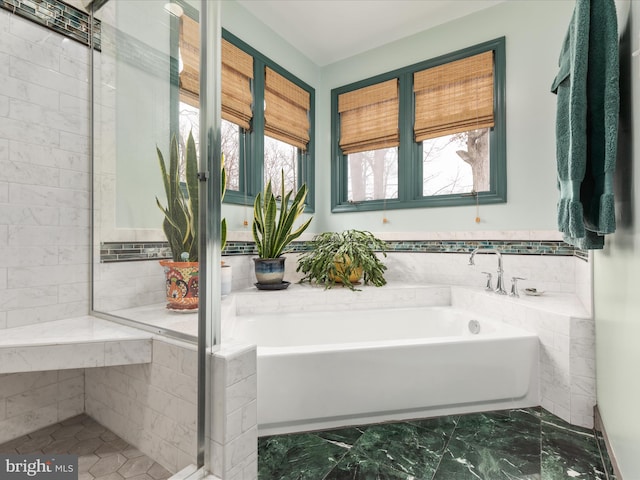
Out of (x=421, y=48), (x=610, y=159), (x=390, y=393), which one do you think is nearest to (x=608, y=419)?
(x=390, y=393)

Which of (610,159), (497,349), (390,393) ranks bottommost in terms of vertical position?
(390,393)

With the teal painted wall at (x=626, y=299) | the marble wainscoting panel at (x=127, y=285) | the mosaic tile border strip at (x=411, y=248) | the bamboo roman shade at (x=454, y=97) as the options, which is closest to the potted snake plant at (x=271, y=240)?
the mosaic tile border strip at (x=411, y=248)

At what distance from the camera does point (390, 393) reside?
4.68ft

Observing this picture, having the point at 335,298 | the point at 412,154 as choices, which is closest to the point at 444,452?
the point at 335,298

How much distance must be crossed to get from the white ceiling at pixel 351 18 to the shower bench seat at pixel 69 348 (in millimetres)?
2421

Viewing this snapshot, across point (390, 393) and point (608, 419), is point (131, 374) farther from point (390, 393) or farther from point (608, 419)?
point (608, 419)

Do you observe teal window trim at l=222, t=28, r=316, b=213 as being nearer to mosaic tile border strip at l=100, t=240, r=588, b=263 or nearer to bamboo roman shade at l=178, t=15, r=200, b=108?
mosaic tile border strip at l=100, t=240, r=588, b=263

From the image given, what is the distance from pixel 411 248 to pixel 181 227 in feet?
6.46

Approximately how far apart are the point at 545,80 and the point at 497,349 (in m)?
1.84

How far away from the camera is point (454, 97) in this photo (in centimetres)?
247

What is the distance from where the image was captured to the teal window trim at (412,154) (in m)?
2.30

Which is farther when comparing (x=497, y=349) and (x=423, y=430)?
(x=497, y=349)

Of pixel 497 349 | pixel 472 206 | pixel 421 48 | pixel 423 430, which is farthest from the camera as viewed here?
pixel 421 48

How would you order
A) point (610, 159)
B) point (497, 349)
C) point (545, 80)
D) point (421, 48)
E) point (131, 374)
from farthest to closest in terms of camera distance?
point (421, 48) → point (545, 80) → point (497, 349) → point (131, 374) → point (610, 159)
